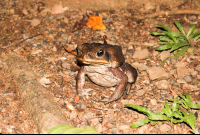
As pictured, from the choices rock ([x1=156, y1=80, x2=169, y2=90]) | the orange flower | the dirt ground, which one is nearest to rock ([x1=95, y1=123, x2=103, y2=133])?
the dirt ground

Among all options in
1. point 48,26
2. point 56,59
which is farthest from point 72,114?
point 48,26

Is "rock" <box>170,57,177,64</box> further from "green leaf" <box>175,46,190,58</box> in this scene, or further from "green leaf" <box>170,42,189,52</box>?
"green leaf" <box>170,42,189,52</box>

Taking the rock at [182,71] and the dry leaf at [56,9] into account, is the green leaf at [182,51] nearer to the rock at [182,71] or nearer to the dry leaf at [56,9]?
the rock at [182,71]

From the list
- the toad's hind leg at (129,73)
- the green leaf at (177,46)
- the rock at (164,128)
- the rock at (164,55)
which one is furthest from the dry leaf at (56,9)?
the rock at (164,128)

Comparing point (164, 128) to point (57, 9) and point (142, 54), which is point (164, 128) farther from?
point (57, 9)

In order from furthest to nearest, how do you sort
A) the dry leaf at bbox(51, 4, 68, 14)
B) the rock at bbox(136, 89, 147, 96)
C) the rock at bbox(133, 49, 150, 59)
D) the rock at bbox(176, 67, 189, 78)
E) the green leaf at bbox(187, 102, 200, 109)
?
the dry leaf at bbox(51, 4, 68, 14) < the rock at bbox(133, 49, 150, 59) < the rock at bbox(176, 67, 189, 78) < the rock at bbox(136, 89, 147, 96) < the green leaf at bbox(187, 102, 200, 109)

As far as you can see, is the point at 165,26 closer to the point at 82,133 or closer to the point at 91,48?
the point at 91,48

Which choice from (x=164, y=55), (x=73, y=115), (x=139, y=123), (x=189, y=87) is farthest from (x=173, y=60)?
(x=73, y=115)
